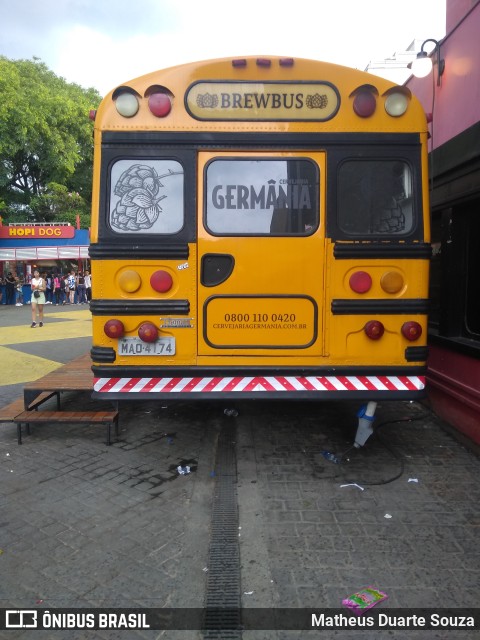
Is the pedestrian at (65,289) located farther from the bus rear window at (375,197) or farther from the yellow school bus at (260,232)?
the bus rear window at (375,197)

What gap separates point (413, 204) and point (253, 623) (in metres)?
3.12

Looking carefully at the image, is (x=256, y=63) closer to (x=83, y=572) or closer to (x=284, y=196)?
(x=284, y=196)

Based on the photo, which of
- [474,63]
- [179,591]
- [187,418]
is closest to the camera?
[179,591]

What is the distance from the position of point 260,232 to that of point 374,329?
1.18m

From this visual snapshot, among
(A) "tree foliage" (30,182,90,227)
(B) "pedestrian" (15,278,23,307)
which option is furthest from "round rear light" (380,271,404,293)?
(A) "tree foliage" (30,182,90,227)

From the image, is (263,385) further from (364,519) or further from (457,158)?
(457,158)

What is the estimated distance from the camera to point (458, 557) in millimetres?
3000

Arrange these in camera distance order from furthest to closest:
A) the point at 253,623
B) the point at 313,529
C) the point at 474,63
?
1. the point at 474,63
2. the point at 313,529
3. the point at 253,623

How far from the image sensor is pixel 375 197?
12.8 feet

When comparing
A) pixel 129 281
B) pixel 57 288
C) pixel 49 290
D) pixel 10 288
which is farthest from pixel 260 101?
pixel 10 288

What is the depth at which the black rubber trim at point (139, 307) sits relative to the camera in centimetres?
384

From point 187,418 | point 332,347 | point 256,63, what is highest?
point 256,63

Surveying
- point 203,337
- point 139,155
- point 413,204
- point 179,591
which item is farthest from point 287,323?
point 179,591

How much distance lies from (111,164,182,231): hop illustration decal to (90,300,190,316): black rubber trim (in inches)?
23.2
